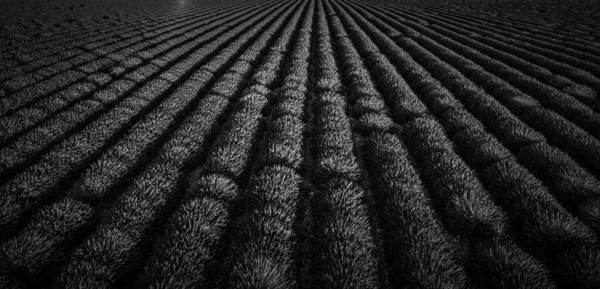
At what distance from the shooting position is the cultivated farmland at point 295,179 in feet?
5.12

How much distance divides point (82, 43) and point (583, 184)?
10278 mm

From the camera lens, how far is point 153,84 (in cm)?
455

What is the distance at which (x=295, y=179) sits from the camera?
2391 millimetres

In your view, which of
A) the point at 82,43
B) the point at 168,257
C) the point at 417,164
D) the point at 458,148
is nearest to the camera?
the point at 168,257

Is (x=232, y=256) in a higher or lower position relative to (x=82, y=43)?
higher

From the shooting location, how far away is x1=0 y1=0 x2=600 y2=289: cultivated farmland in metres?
1.56

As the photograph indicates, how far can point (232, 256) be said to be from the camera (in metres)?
1.68

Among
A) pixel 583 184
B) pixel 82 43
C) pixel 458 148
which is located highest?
pixel 583 184

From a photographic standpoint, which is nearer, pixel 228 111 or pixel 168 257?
pixel 168 257

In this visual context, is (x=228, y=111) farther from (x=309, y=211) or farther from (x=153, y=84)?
(x=309, y=211)

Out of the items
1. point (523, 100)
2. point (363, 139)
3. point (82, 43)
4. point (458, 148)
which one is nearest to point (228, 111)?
point (363, 139)

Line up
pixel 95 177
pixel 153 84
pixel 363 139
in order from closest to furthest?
pixel 95 177
pixel 363 139
pixel 153 84

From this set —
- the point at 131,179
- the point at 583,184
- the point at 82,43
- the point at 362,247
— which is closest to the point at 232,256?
the point at 362,247

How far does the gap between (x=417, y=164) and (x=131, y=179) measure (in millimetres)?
3027
